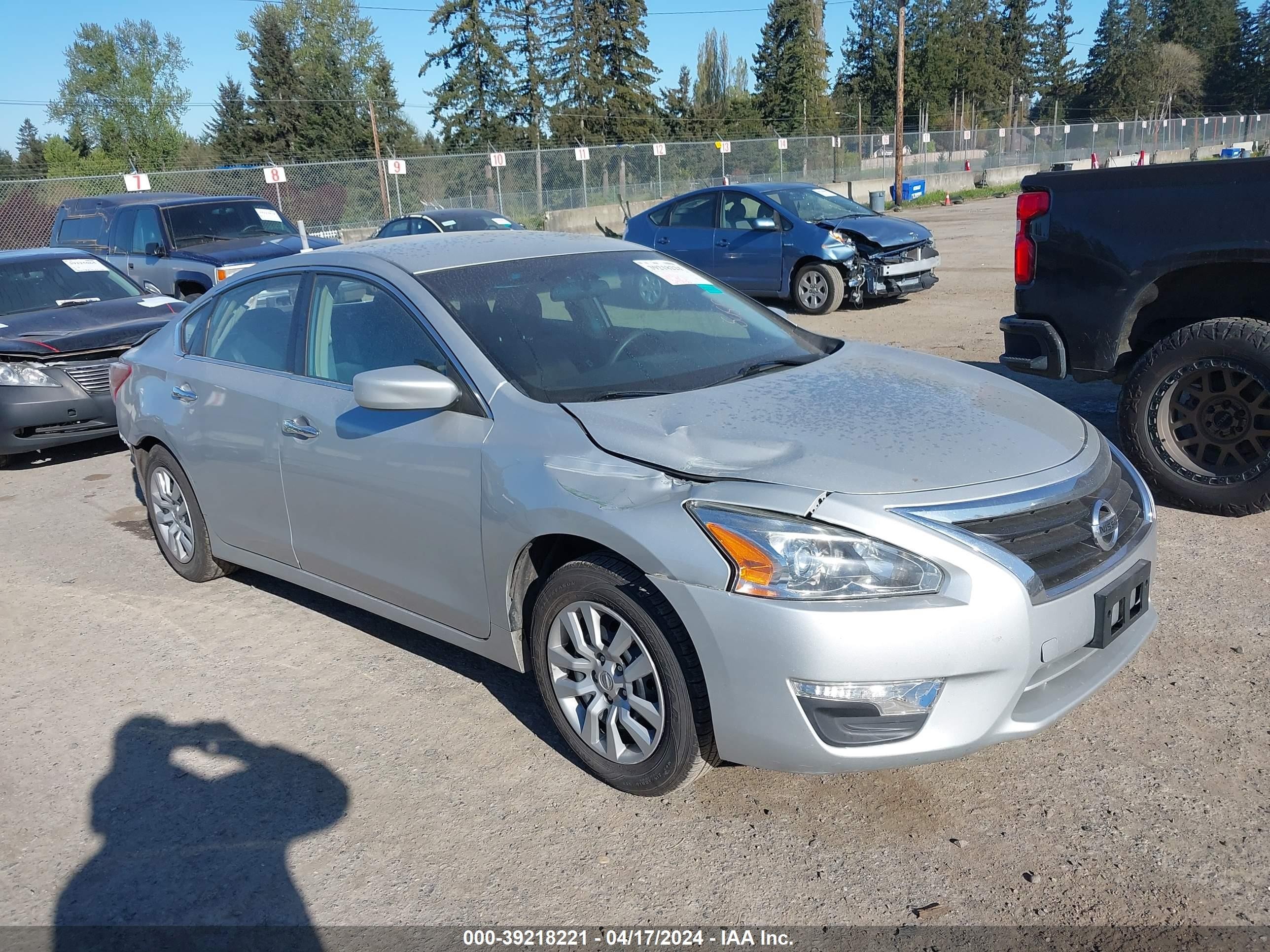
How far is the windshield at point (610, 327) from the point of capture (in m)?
3.57

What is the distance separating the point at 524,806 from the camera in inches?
126

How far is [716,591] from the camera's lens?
9.00ft

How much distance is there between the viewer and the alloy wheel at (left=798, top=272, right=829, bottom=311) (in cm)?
1261

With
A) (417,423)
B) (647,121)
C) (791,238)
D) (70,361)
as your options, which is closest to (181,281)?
(70,361)

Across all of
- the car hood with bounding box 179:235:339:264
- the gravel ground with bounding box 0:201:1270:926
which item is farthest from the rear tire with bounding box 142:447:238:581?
the car hood with bounding box 179:235:339:264

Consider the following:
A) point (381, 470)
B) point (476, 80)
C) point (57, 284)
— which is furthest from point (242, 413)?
point (476, 80)

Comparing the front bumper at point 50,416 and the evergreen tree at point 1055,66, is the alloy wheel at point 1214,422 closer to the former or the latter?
the front bumper at point 50,416

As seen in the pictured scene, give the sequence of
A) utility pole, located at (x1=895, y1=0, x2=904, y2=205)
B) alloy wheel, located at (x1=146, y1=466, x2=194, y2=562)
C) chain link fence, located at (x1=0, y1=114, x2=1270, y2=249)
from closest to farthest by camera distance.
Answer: alloy wheel, located at (x1=146, y1=466, x2=194, y2=562) → chain link fence, located at (x1=0, y1=114, x2=1270, y2=249) → utility pole, located at (x1=895, y1=0, x2=904, y2=205)

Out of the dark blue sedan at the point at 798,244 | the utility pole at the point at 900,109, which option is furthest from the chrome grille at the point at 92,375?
the utility pole at the point at 900,109

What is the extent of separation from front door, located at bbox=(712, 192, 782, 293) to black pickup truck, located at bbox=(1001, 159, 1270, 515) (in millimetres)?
7347

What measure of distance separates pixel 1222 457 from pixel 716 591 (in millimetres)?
3616

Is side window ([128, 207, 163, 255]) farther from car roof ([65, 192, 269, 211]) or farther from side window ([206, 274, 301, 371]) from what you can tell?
side window ([206, 274, 301, 371])

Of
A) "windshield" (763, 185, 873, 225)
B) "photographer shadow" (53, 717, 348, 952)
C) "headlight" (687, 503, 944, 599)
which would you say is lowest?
"photographer shadow" (53, 717, 348, 952)

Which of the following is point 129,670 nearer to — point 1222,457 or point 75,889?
point 75,889
